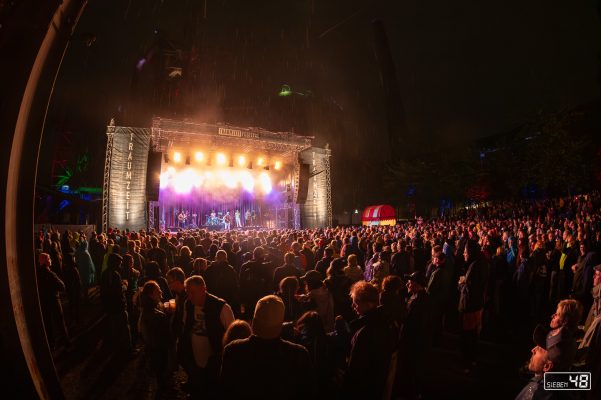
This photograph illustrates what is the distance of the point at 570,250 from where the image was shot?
25.3 feet

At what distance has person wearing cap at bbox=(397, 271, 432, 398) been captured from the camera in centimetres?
372

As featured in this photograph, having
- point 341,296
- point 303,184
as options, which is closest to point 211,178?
point 303,184

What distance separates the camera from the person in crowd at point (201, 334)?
3.57 meters

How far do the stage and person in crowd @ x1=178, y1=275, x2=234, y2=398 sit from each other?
53.4ft

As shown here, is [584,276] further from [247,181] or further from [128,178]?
[247,181]

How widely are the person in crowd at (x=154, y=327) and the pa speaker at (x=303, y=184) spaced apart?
768 inches

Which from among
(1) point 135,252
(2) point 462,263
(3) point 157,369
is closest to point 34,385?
(3) point 157,369

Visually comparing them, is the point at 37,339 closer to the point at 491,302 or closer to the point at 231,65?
the point at 491,302

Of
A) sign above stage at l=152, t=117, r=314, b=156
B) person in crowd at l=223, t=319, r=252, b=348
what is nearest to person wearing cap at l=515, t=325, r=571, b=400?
person in crowd at l=223, t=319, r=252, b=348

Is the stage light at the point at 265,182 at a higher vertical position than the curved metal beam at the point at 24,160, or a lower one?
higher

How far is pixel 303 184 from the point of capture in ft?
77.7

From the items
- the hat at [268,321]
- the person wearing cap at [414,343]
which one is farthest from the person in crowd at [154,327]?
the person wearing cap at [414,343]

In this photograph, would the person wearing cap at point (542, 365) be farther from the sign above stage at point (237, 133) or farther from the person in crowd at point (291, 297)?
the sign above stage at point (237, 133)

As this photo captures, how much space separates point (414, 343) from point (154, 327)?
→ 2982 mm
